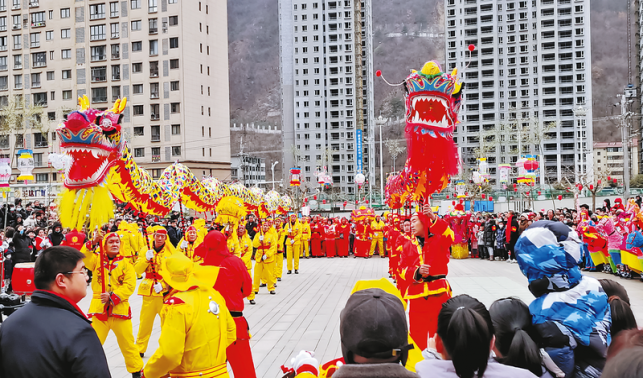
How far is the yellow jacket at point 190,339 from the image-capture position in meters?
3.42

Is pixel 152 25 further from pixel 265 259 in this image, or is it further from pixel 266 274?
pixel 266 274

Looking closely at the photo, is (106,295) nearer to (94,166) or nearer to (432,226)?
(94,166)

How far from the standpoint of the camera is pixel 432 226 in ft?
19.4

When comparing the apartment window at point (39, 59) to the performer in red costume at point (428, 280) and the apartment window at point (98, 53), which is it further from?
the performer in red costume at point (428, 280)

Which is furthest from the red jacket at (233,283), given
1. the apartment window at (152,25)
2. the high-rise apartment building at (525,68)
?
the high-rise apartment building at (525,68)

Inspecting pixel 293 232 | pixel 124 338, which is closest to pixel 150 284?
pixel 124 338

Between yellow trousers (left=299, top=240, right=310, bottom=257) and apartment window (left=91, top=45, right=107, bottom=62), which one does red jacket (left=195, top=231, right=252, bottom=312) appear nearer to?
yellow trousers (left=299, top=240, right=310, bottom=257)

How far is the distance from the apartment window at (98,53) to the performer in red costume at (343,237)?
3756 centimetres

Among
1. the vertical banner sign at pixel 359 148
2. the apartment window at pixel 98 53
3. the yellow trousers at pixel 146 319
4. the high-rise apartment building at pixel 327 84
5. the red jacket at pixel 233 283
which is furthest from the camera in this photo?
the high-rise apartment building at pixel 327 84

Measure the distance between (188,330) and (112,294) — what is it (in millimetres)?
2751

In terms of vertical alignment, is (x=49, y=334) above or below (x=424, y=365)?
above

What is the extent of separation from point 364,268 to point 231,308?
1285 centimetres

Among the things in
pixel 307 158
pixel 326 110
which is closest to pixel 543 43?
pixel 326 110

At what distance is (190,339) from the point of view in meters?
3.51
